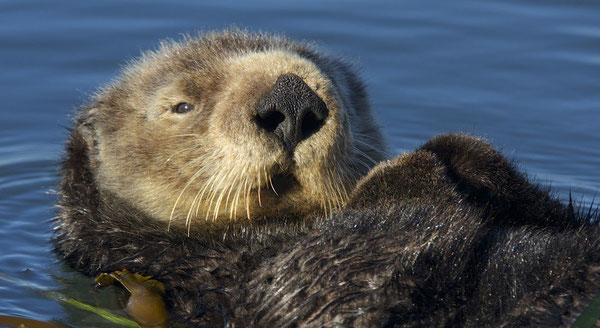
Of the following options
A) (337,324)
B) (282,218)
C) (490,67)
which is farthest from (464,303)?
(490,67)

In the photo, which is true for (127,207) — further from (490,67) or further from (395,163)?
(490,67)

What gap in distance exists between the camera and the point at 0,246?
6.25 m

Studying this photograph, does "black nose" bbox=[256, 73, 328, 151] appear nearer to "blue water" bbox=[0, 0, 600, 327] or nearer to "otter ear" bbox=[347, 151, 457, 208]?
"otter ear" bbox=[347, 151, 457, 208]

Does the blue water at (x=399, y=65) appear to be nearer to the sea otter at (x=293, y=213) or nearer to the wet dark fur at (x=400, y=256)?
the sea otter at (x=293, y=213)

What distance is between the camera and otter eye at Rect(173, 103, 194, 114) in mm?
5250

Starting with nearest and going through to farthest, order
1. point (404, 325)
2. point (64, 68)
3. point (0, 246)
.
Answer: point (404, 325) < point (0, 246) < point (64, 68)

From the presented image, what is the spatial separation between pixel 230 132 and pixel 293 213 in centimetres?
57

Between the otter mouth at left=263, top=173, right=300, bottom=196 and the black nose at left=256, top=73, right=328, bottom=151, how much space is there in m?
0.21

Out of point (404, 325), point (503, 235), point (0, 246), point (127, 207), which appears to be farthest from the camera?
point (0, 246)

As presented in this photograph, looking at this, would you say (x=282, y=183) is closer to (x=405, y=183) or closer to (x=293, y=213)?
(x=293, y=213)

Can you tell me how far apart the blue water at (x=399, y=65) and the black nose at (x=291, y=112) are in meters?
2.90

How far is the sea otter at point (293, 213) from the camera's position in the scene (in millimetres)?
4340

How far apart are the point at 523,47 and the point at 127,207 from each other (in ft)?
18.3

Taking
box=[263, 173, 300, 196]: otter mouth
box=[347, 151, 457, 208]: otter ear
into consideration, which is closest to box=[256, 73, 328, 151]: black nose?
box=[263, 173, 300, 196]: otter mouth
